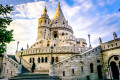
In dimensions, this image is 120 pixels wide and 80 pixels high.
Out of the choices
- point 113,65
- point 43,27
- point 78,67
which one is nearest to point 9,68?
point 78,67

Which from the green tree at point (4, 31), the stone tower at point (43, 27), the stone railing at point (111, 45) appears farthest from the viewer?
the stone tower at point (43, 27)

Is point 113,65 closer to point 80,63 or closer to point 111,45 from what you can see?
point 111,45

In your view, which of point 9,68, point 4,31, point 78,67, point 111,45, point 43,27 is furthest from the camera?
point 43,27

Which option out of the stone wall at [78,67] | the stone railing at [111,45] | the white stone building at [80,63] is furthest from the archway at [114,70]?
the stone railing at [111,45]

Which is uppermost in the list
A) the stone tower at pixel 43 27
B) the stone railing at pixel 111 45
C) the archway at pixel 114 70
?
the stone tower at pixel 43 27

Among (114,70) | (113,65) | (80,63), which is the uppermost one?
(80,63)

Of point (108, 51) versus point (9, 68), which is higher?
point (108, 51)

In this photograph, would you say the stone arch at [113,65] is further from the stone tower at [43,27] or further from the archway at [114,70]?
the stone tower at [43,27]

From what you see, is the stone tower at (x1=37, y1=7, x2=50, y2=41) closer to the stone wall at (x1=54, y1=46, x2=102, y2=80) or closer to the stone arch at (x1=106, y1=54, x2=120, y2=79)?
the stone wall at (x1=54, y1=46, x2=102, y2=80)

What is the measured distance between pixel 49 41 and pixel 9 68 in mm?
12437

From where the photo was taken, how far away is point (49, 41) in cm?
2630

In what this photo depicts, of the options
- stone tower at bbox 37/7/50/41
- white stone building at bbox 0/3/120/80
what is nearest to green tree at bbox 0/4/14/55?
white stone building at bbox 0/3/120/80

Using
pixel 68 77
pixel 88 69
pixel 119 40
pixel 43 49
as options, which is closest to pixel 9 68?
pixel 43 49

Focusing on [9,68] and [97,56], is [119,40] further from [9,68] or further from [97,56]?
[9,68]
